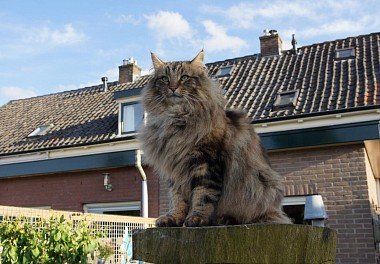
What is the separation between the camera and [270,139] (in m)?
8.32

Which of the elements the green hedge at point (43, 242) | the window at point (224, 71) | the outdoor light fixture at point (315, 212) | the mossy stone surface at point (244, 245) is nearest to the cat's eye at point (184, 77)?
the mossy stone surface at point (244, 245)

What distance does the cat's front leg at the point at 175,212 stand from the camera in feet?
6.95

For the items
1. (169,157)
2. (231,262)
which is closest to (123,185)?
(169,157)

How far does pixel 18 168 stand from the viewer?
435 inches

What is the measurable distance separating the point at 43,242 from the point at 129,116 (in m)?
6.11

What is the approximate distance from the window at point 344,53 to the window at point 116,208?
598 centimetres

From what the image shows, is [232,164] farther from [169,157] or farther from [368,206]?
[368,206]

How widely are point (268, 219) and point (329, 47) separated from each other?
32.2 ft

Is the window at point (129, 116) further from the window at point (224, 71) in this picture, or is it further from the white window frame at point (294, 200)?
the white window frame at point (294, 200)

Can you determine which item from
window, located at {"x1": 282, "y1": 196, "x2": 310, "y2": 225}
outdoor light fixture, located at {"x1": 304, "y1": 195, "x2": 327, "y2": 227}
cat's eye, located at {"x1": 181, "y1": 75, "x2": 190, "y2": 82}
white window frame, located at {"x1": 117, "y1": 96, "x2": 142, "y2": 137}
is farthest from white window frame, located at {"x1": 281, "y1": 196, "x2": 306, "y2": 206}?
cat's eye, located at {"x1": 181, "y1": 75, "x2": 190, "y2": 82}

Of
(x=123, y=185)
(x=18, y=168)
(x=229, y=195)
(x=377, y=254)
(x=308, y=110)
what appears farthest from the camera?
(x=18, y=168)

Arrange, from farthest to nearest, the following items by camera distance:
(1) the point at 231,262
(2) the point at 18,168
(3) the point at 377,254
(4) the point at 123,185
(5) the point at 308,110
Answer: (2) the point at 18,168
(4) the point at 123,185
(5) the point at 308,110
(3) the point at 377,254
(1) the point at 231,262

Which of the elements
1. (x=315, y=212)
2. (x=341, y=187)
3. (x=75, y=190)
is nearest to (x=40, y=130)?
(x=75, y=190)

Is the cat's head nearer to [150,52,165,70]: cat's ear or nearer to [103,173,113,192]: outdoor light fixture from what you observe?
[150,52,165,70]: cat's ear
